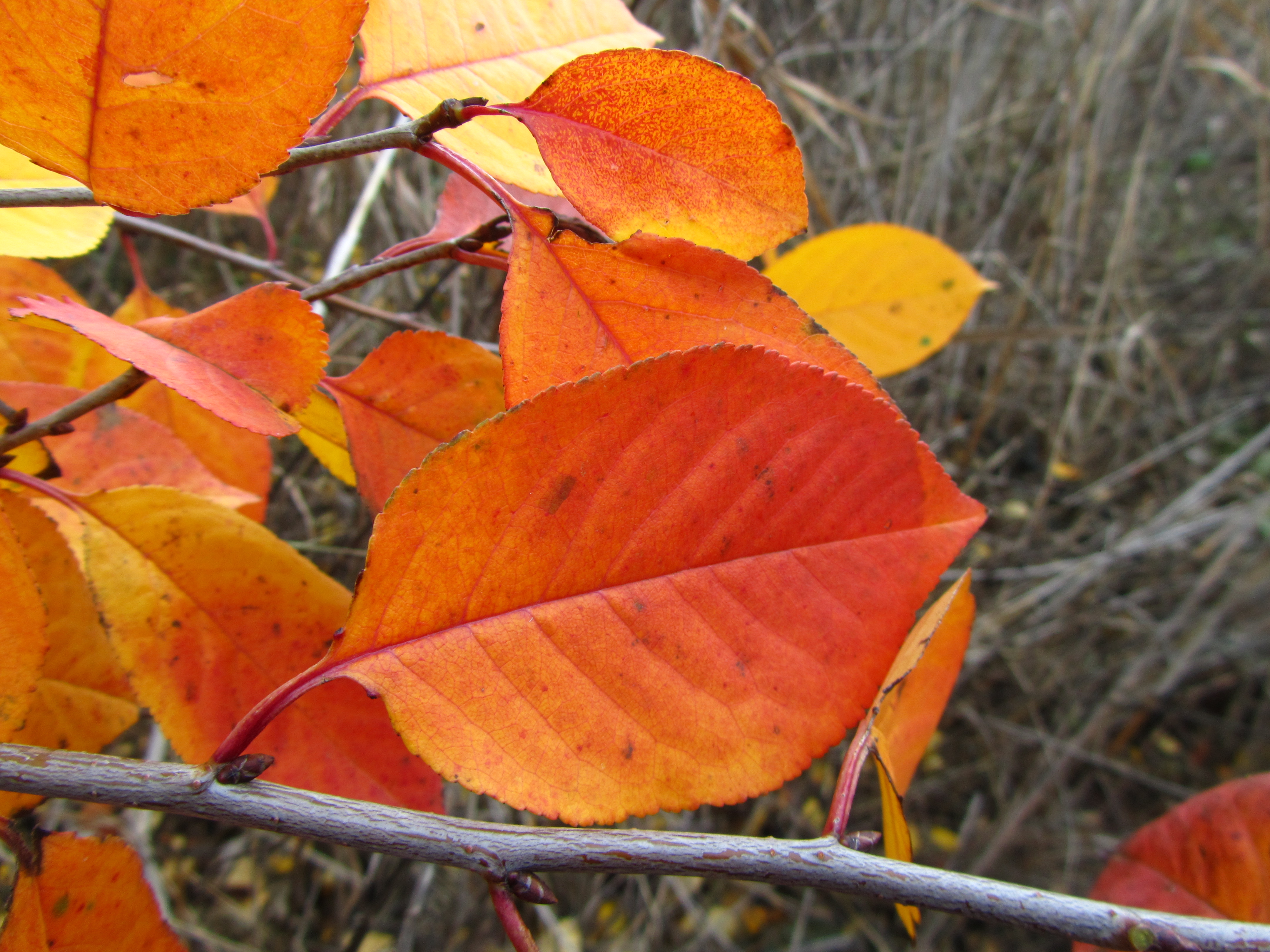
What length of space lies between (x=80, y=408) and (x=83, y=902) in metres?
0.20

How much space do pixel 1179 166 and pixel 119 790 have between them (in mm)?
3503

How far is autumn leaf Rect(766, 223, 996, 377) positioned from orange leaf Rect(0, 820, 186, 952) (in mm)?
503

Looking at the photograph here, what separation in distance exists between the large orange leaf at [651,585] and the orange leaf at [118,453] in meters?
0.23

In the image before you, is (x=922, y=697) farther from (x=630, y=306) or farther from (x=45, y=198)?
(x=45, y=198)

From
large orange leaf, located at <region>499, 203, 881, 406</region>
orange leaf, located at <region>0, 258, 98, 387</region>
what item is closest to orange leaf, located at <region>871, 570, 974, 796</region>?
large orange leaf, located at <region>499, 203, 881, 406</region>

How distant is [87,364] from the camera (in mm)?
501

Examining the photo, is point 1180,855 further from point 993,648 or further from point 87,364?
point 993,648

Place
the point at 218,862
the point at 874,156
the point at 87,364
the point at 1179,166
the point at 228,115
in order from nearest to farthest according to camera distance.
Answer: the point at 228,115
the point at 87,364
the point at 218,862
the point at 874,156
the point at 1179,166

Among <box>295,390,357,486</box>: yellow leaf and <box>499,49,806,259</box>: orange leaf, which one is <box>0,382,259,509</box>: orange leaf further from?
<box>499,49,806,259</box>: orange leaf

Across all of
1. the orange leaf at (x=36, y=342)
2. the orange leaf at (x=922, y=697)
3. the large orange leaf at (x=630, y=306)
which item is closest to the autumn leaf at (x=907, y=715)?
the orange leaf at (x=922, y=697)

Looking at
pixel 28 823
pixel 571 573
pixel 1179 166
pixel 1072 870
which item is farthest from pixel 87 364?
pixel 1179 166

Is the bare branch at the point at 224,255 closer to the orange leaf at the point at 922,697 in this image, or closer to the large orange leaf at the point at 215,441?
the large orange leaf at the point at 215,441

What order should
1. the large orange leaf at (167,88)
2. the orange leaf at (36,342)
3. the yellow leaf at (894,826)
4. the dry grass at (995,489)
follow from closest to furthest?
the large orange leaf at (167,88) < the yellow leaf at (894,826) < the orange leaf at (36,342) < the dry grass at (995,489)

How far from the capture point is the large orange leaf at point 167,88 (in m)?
0.23
